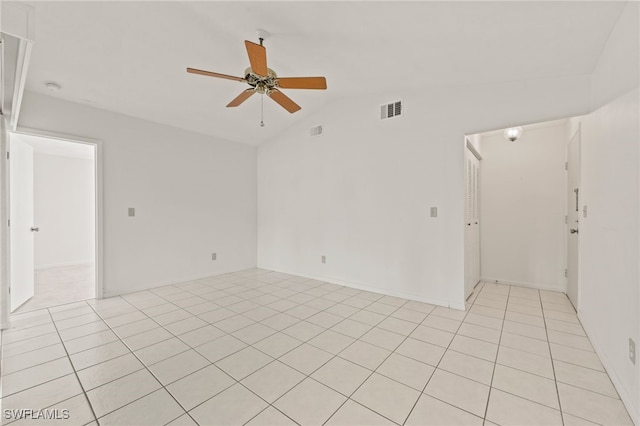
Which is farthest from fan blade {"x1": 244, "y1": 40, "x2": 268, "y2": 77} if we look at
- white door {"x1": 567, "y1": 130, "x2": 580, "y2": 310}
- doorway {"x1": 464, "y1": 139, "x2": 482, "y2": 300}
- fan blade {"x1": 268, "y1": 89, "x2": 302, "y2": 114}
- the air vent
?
white door {"x1": 567, "y1": 130, "x2": 580, "y2": 310}

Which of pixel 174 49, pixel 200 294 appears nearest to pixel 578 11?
pixel 174 49

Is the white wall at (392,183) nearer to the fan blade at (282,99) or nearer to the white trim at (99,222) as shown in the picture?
the fan blade at (282,99)

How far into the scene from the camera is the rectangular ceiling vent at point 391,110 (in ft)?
12.3

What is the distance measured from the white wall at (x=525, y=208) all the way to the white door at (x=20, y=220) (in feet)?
21.9

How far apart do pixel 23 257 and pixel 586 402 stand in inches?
234

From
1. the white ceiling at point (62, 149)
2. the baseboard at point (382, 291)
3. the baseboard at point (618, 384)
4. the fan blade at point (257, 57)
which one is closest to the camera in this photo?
the baseboard at point (618, 384)

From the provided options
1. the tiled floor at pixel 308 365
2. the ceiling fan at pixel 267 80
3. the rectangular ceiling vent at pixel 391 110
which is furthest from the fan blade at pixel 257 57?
the tiled floor at pixel 308 365

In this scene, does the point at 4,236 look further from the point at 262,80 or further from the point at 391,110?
the point at 391,110

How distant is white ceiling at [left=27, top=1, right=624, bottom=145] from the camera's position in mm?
2055

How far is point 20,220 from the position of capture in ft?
11.2

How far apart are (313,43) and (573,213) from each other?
12.4 feet

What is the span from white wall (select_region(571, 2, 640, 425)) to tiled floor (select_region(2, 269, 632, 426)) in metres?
0.22

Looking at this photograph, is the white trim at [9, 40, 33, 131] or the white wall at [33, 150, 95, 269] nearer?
the white trim at [9, 40, 33, 131]

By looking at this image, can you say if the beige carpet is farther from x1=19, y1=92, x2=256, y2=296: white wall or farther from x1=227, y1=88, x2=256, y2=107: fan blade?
x1=227, y1=88, x2=256, y2=107: fan blade
